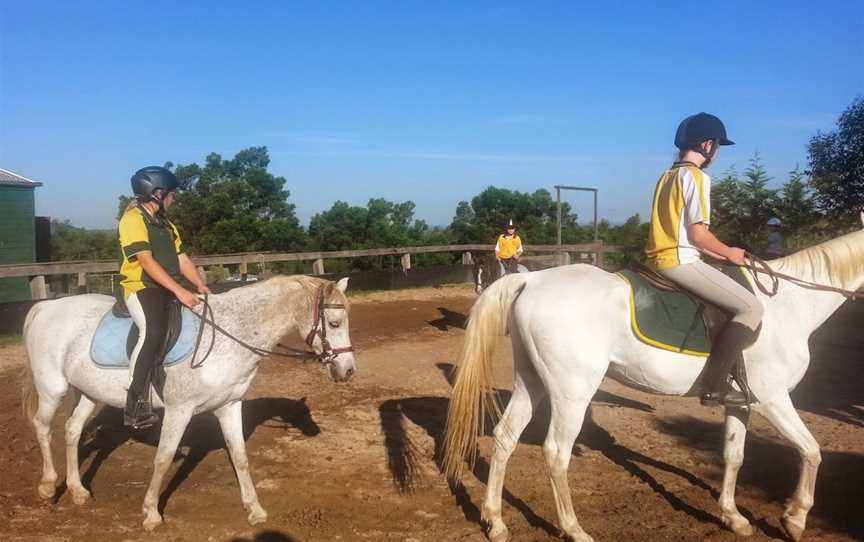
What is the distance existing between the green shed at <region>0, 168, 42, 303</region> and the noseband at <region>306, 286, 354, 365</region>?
2091 centimetres

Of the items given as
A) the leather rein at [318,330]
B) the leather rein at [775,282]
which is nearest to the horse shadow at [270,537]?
the leather rein at [318,330]

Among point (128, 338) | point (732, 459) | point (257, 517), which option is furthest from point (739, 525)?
point (128, 338)

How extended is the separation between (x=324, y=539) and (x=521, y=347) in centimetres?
179

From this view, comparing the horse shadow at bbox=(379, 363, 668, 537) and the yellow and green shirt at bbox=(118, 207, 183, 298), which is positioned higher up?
the yellow and green shirt at bbox=(118, 207, 183, 298)

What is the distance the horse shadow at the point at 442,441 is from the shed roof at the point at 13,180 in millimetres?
20347

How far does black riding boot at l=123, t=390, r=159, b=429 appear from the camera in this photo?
4047 mm

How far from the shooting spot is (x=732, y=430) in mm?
4293

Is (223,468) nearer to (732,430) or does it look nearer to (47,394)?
(47,394)

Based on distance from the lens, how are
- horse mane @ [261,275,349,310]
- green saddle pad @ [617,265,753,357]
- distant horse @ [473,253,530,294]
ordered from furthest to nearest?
distant horse @ [473,253,530,294]
horse mane @ [261,275,349,310]
green saddle pad @ [617,265,753,357]

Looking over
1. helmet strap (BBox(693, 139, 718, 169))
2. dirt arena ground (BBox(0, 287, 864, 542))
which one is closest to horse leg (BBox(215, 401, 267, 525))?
dirt arena ground (BBox(0, 287, 864, 542))

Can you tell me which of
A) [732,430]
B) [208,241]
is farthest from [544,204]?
[732,430]

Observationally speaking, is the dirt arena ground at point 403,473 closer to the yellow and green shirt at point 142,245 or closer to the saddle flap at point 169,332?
the saddle flap at point 169,332

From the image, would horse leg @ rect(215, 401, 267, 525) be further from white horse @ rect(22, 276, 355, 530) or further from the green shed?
the green shed

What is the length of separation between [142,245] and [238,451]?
156 centimetres
